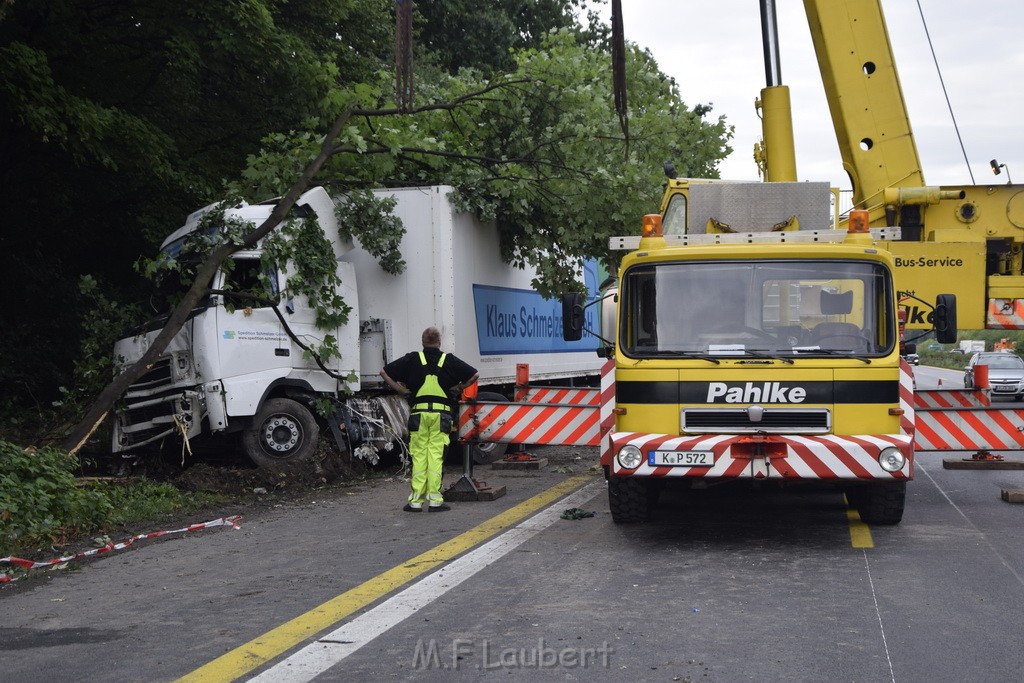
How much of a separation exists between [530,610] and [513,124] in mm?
10851

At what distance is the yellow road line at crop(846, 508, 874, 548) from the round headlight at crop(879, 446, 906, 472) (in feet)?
2.05

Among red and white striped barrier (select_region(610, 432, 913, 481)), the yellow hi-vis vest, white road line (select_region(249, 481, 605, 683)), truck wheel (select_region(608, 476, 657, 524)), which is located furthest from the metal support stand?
red and white striped barrier (select_region(610, 432, 913, 481))

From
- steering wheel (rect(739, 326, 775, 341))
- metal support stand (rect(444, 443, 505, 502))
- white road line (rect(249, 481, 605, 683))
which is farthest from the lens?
metal support stand (rect(444, 443, 505, 502))

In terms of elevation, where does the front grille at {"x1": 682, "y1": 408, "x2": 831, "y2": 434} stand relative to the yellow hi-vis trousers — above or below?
above

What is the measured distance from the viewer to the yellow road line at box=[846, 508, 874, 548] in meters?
8.77

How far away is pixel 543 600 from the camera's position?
691 cm

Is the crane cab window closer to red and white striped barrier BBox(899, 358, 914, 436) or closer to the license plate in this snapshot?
red and white striped barrier BBox(899, 358, 914, 436)

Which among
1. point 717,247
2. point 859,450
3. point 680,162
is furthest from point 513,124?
point 680,162

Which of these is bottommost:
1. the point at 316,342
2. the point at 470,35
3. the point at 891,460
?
the point at 891,460

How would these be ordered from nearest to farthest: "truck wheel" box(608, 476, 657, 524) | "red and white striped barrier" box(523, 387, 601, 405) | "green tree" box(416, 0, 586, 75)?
"truck wheel" box(608, 476, 657, 524) → "red and white striped barrier" box(523, 387, 601, 405) → "green tree" box(416, 0, 586, 75)

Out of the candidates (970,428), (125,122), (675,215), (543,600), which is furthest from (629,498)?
(125,122)

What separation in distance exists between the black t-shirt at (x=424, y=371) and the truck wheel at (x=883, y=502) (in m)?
3.66

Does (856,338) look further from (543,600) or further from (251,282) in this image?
(251,282)

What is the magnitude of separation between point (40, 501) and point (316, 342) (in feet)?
14.3
